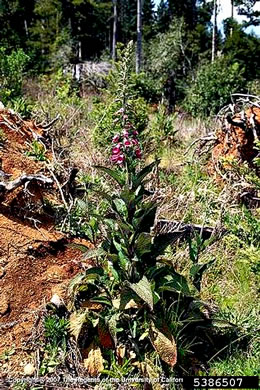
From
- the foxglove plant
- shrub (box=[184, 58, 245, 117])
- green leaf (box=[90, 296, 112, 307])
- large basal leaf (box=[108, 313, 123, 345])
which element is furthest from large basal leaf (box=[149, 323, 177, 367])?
shrub (box=[184, 58, 245, 117])

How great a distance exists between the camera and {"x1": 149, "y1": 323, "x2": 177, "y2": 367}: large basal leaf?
7.34 feet

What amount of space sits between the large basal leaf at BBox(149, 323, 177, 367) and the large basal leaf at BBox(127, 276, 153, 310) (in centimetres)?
24

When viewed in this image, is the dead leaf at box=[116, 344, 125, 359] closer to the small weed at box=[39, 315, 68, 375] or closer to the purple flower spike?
the small weed at box=[39, 315, 68, 375]

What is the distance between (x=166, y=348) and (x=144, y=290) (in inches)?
13.1

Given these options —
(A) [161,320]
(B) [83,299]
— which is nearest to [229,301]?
(A) [161,320]

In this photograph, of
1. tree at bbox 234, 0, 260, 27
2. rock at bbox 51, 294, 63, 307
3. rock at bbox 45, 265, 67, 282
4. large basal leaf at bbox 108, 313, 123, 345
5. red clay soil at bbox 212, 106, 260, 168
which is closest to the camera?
large basal leaf at bbox 108, 313, 123, 345

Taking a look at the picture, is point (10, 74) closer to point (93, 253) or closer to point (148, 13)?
point (93, 253)

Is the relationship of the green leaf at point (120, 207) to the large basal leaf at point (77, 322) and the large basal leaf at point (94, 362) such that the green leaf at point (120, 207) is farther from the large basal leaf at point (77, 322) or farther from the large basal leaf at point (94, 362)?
the large basal leaf at point (94, 362)

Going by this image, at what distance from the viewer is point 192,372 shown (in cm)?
241

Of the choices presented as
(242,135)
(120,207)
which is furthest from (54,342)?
(242,135)

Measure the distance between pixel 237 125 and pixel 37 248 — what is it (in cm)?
303

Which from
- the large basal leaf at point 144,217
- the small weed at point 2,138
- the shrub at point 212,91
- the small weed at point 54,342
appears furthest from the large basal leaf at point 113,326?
the shrub at point 212,91

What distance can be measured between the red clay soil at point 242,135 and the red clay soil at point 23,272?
2.58 meters

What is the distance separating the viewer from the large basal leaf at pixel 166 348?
88.1 inches
